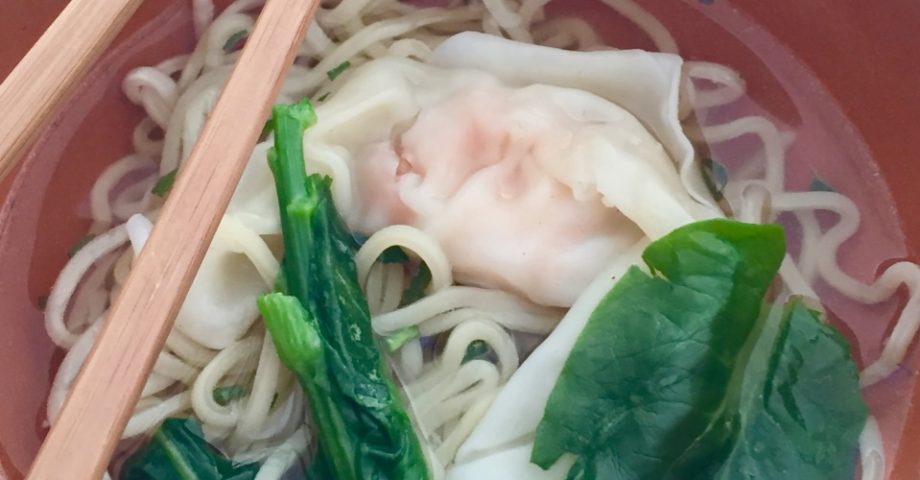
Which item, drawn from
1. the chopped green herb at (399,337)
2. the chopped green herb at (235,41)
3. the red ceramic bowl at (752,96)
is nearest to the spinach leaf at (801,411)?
the red ceramic bowl at (752,96)

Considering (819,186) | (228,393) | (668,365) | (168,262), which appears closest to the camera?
(168,262)

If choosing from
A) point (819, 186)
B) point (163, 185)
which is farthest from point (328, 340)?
point (819, 186)

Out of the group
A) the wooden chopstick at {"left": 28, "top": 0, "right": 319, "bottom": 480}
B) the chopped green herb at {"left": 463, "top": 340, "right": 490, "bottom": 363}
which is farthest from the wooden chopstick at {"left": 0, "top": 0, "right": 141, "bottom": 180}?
the chopped green herb at {"left": 463, "top": 340, "right": 490, "bottom": 363}

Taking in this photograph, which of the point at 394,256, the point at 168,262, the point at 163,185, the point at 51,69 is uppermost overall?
the point at 51,69

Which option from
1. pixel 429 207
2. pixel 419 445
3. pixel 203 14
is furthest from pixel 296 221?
pixel 203 14

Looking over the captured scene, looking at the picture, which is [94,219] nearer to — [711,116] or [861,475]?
[711,116]

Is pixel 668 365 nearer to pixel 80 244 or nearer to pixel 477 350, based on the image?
pixel 477 350
